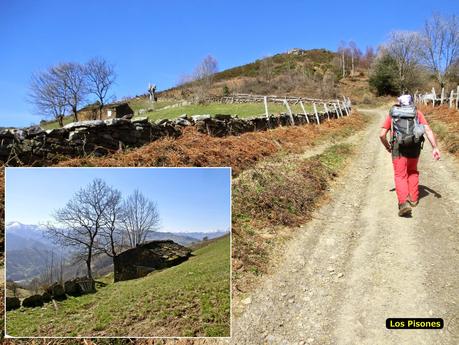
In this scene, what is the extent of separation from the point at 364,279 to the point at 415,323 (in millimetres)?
894

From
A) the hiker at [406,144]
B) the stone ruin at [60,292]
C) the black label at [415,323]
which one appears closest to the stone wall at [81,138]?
the stone ruin at [60,292]

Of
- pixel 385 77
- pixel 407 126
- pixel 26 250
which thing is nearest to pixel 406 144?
pixel 407 126

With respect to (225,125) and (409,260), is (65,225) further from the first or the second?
(225,125)

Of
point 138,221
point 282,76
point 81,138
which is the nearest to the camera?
point 138,221

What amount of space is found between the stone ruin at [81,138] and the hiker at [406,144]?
5899 millimetres

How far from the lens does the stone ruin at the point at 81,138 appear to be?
25.1ft

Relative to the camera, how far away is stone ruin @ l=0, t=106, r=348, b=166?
7664 mm

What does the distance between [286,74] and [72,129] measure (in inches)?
2440

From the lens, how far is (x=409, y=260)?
4.65 meters

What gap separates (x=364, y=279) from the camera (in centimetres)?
445

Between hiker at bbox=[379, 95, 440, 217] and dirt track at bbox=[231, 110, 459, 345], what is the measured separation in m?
0.29

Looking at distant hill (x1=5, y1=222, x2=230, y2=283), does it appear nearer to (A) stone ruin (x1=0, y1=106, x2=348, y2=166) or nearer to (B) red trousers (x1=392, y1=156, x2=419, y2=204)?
(B) red trousers (x1=392, y1=156, x2=419, y2=204)

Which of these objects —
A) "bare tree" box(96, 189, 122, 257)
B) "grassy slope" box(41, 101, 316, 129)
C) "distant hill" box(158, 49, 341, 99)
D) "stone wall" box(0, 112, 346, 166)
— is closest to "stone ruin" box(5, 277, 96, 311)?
"bare tree" box(96, 189, 122, 257)

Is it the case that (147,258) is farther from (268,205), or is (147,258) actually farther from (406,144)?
(268,205)
